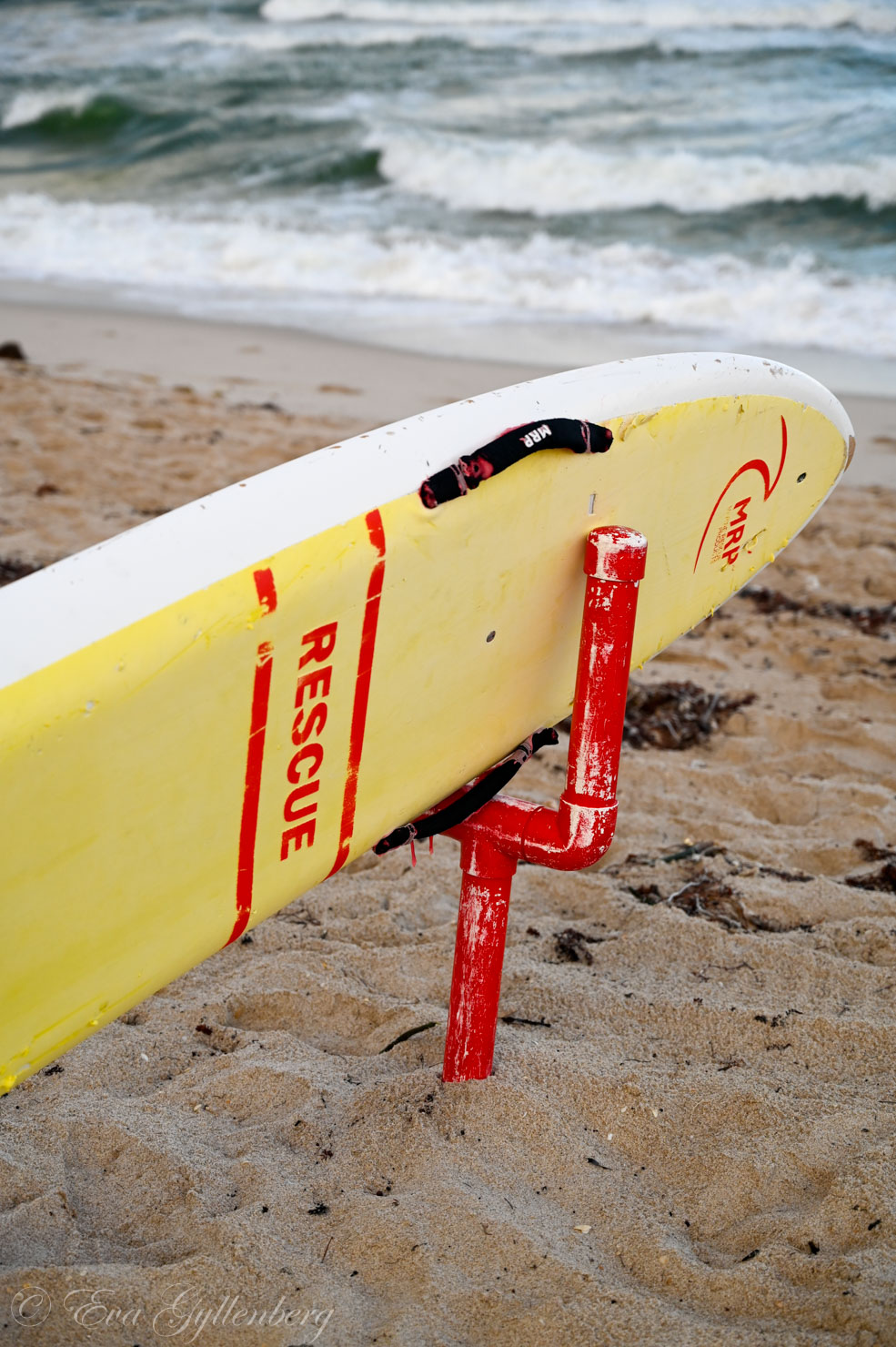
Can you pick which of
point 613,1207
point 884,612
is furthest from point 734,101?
point 613,1207

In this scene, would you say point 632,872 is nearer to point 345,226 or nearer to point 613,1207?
point 613,1207

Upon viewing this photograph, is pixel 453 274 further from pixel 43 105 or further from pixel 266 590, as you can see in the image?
pixel 43 105

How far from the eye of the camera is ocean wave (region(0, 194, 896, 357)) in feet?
25.6

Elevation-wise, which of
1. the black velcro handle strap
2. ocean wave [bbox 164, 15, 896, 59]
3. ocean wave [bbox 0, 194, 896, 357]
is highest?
ocean wave [bbox 164, 15, 896, 59]

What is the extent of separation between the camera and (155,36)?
18047 mm

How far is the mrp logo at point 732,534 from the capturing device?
1.78 metres

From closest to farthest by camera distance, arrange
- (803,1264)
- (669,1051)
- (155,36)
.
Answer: (803,1264) < (669,1051) < (155,36)

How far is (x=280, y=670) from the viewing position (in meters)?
1.15

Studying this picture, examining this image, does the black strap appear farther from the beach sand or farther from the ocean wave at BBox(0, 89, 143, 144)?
the ocean wave at BBox(0, 89, 143, 144)

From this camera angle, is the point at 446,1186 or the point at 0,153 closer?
the point at 446,1186

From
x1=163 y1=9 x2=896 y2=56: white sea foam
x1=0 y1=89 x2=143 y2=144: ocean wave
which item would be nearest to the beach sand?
x1=0 y1=89 x2=143 y2=144: ocean wave

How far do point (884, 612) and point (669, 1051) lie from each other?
2244 millimetres

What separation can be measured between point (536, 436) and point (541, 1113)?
94 cm

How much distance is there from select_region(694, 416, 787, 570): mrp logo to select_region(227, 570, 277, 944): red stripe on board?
0.86 meters
